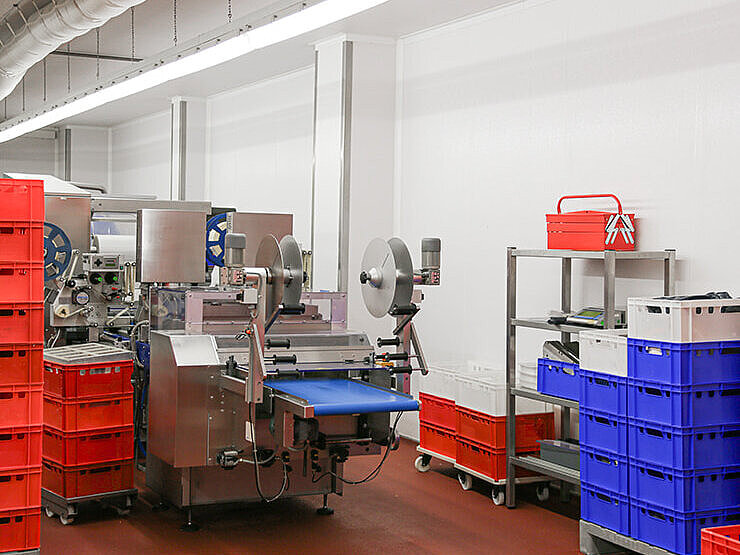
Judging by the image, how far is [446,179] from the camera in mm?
7199

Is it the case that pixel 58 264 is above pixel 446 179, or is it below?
below

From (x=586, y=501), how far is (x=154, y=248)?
3171 mm

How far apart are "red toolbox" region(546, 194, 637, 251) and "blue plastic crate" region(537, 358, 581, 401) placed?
677 mm

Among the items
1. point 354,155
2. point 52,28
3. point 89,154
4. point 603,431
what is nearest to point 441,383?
point 603,431

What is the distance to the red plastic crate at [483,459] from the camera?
18.5 feet

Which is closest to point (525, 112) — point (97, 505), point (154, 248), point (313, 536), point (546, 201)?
point (546, 201)

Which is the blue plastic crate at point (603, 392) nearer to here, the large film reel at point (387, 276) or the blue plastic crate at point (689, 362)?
the blue plastic crate at point (689, 362)

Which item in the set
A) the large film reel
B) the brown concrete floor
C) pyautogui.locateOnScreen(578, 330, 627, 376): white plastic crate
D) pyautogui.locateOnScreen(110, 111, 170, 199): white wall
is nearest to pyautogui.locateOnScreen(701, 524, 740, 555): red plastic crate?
pyautogui.locateOnScreen(578, 330, 627, 376): white plastic crate

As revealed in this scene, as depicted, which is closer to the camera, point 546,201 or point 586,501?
point 586,501

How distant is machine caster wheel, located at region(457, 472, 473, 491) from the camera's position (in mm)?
5969

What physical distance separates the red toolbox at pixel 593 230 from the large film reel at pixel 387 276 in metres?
1.24

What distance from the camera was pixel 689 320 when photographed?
410 centimetres

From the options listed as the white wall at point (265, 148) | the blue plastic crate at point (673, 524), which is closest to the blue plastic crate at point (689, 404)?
the blue plastic crate at point (673, 524)

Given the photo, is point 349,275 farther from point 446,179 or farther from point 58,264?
point 58,264
